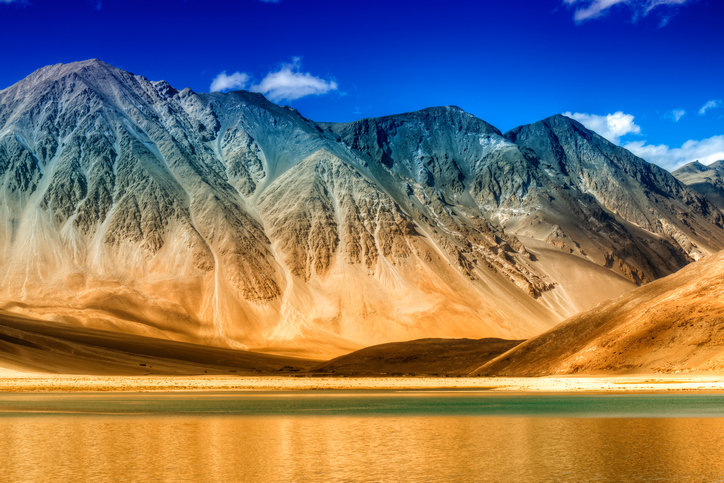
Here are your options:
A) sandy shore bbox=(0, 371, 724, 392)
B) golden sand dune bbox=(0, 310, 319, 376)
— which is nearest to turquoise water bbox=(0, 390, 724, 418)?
sandy shore bbox=(0, 371, 724, 392)

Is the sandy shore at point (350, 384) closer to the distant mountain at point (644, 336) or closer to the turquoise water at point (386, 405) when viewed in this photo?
the distant mountain at point (644, 336)

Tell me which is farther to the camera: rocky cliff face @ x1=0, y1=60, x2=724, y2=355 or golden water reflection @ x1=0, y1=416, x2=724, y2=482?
rocky cliff face @ x1=0, y1=60, x2=724, y2=355

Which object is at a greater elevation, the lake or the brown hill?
the brown hill

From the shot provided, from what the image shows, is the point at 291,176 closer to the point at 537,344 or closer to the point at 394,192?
the point at 394,192

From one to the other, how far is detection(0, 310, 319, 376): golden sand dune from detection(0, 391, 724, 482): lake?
116ft

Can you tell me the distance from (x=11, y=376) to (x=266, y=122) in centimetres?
14541

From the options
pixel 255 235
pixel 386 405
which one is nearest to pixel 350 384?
pixel 386 405

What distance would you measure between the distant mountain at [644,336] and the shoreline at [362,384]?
8.64ft

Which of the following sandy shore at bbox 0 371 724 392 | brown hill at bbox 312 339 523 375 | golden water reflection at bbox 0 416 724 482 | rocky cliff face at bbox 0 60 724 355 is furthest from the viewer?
rocky cliff face at bbox 0 60 724 355

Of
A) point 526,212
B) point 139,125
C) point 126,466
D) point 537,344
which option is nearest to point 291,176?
point 139,125

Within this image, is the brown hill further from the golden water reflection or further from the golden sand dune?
the golden water reflection

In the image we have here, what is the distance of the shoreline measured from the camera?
46.3m

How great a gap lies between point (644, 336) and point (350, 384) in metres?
25.1

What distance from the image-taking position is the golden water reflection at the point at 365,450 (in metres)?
16.9
